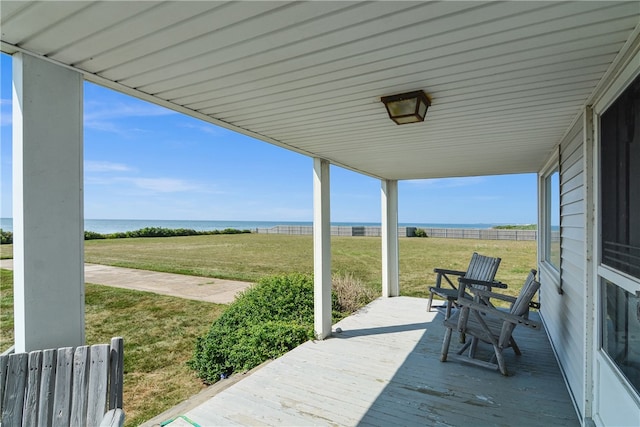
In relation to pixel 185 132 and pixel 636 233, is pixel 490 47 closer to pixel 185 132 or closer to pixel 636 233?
pixel 636 233

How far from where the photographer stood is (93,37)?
4.60 feet

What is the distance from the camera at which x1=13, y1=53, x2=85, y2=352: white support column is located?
1440mm

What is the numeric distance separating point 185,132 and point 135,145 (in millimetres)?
5527

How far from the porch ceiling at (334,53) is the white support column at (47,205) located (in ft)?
0.53

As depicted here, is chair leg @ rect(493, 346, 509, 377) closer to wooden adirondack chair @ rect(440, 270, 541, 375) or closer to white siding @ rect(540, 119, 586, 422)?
wooden adirondack chair @ rect(440, 270, 541, 375)

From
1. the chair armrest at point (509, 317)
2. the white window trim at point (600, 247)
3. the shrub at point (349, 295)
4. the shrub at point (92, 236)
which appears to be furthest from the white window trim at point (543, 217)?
the shrub at point (92, 236)

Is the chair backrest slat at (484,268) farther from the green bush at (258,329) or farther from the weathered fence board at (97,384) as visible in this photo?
the weathered fence board at (97,384)

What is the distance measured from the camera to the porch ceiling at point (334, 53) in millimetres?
1248

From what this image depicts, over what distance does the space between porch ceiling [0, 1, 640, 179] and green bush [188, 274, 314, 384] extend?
2322 millimetres

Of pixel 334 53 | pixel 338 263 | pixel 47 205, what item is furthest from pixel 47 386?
pixel 338 263

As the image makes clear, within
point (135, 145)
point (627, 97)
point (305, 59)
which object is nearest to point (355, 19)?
point (305, 59)

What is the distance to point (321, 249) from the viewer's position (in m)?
4.01

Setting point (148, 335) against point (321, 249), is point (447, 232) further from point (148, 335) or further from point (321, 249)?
point (148, 335)

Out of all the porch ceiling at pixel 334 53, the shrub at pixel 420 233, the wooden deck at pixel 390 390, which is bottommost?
the wooden deck at pixel 390 390
